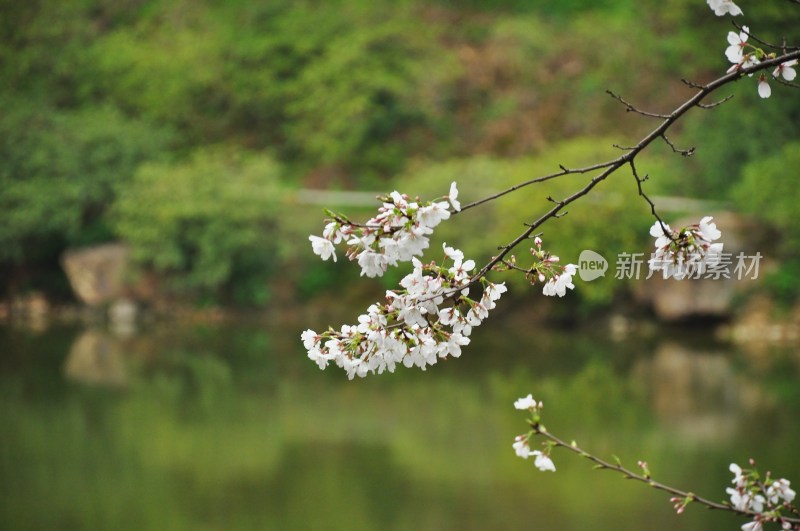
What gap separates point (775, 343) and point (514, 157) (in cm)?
434

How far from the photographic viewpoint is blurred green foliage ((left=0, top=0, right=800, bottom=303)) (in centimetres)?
1076

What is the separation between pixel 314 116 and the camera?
521 inches

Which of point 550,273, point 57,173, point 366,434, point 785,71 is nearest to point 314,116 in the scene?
point 57,173

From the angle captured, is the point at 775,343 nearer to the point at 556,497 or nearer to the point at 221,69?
the point at 556,497

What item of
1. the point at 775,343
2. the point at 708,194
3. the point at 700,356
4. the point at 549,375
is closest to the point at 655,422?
the point at 549,375

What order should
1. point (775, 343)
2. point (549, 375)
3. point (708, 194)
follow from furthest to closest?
1. point (708, 194)
2. point (775, 343)
3. point (549, 375)

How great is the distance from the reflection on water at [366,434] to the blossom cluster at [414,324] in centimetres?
311

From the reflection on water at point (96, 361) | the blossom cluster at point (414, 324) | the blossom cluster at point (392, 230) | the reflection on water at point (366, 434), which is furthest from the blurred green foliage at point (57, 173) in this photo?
the blossom cluster at point (392, 230)

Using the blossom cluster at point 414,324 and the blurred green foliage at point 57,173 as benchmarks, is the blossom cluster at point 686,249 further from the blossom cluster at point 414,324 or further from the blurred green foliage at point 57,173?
the blurred green foliage at point 57,173

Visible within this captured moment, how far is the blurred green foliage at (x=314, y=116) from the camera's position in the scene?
10.8 m

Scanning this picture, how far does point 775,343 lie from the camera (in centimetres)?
934

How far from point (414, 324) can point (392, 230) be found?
212 millimetres

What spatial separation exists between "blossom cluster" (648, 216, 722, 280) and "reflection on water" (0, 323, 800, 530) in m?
3.19

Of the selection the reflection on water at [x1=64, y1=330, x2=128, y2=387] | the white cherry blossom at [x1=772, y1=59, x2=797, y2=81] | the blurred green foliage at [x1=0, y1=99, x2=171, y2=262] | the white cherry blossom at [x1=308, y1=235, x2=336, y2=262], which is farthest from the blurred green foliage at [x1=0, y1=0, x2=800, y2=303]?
the white cherry blossom at [x1=308, y1=235, x2=336, y2=262]
